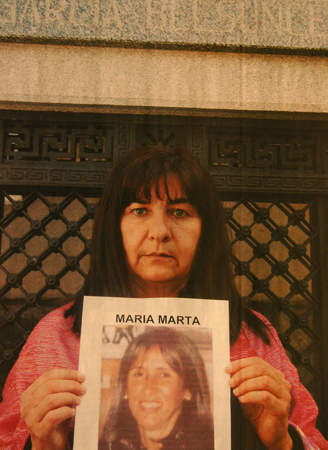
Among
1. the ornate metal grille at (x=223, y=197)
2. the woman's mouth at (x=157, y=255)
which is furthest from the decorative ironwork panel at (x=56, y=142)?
the woman's mouth at (x=157, y=255)

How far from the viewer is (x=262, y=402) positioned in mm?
927

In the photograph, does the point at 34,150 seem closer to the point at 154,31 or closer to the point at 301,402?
the point at 154,31

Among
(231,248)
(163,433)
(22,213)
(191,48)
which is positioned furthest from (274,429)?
(191,48)

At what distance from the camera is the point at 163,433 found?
2.97ft

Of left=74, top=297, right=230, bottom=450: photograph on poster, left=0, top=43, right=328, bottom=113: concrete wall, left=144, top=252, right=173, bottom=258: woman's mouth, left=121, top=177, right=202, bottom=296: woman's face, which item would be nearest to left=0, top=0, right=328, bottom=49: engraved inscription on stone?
left=0, top=43, right=328, bottom=113: concrete wall

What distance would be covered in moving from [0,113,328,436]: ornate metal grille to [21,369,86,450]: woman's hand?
0.40 ft

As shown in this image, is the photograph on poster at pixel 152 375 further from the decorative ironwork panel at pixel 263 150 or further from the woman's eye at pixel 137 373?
the decorative ironwork panel at pixel 263 150

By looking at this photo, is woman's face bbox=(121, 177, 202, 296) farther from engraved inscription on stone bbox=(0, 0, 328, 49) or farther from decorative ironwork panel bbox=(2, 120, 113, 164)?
engraved inscription on stone bbox=(0, 0, 328, 49)

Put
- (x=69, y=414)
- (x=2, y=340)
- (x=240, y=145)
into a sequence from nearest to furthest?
1. (x=69, y=414)
2. (x=2, y=340)
3. (x=240, y=145)

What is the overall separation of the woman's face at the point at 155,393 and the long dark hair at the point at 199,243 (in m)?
0.15

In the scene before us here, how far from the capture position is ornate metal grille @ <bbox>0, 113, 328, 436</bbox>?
1024mm

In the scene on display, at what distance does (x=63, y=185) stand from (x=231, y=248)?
0.44 m

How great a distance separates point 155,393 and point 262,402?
0.23 m

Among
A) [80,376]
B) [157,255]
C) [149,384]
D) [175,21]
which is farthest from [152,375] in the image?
[175,21]
